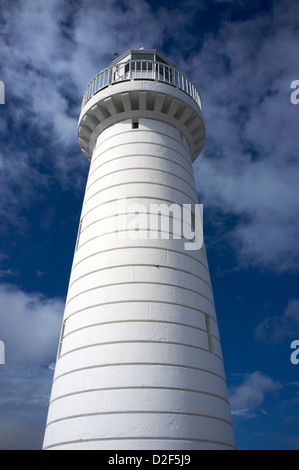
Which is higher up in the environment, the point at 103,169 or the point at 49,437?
the point at 103,169

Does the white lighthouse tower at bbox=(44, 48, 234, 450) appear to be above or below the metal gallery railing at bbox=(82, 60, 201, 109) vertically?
below

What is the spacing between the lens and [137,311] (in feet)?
28.6

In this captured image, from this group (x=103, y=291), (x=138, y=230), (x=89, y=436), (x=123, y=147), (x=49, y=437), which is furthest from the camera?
(x=123, y=147)

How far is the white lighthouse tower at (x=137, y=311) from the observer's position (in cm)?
752

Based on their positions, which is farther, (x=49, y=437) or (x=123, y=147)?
(x=123, y=147)

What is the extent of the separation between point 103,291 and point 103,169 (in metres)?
4.85

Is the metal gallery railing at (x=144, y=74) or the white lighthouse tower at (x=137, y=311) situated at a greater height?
the metal gallery railing at (x=144, y=74)

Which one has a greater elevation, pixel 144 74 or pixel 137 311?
pixel 144 74

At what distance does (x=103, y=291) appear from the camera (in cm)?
921

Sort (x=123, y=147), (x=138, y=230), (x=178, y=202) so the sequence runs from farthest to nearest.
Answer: (x=123, y=147), (x=178, y=202), (x=138, y=230)

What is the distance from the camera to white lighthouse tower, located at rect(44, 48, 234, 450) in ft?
24.7
